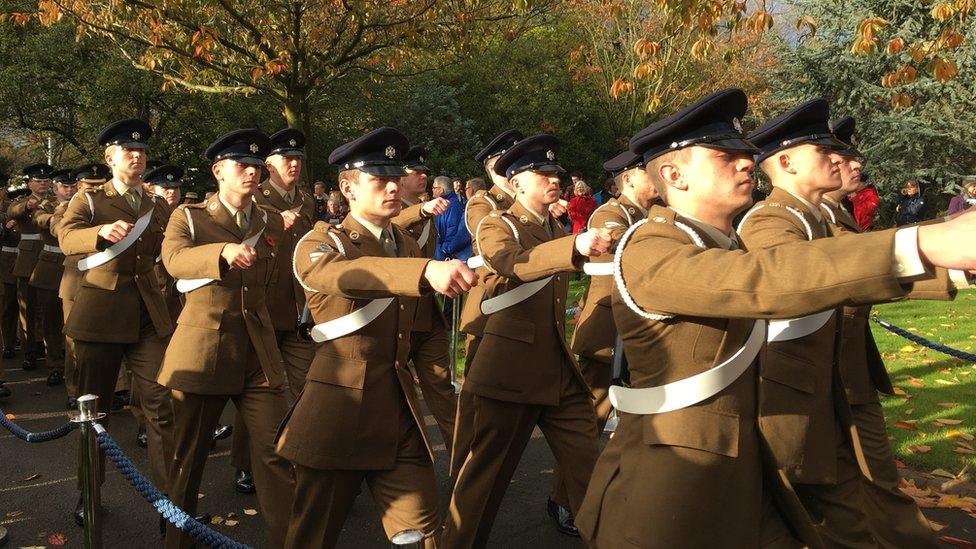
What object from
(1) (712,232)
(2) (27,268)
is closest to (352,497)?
(1) (712,232)

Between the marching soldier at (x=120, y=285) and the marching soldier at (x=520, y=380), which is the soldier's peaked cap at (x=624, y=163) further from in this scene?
the marching soldier at (x=120, y=285)

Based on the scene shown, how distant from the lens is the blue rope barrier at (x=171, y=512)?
3521 millimetres

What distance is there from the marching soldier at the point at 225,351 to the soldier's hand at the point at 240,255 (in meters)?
0.50

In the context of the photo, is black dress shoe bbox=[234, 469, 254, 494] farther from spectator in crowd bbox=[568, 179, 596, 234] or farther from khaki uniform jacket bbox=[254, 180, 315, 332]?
spectator in crowd bbox=[568, 179, 596, 234]

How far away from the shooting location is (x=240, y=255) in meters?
3.98

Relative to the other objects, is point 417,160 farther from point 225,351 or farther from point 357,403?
point 357,403

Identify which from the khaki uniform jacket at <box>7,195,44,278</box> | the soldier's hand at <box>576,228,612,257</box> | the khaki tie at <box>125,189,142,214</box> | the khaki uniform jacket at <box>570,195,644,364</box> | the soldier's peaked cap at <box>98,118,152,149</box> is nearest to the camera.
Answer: the soldier's hand at <box>576,228,612,257</box>

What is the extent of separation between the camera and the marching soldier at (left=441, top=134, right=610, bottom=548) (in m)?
4.59

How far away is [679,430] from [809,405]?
3.91ft

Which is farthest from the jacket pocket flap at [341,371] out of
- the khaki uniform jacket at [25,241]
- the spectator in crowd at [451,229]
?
the khaki uniform jacket at [25,241]

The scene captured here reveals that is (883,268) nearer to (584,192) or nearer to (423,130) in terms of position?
(584,192)

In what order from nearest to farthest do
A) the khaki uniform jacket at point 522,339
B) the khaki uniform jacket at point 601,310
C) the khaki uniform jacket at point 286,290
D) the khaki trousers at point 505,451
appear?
the khaki trousers at point 505,451, the khaki uniform jacket at point 522,339, the khaki uniform jacket at point 601,310, the khaki uniform jacket at point 286,290

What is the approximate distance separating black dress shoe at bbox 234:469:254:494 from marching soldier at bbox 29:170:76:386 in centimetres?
455

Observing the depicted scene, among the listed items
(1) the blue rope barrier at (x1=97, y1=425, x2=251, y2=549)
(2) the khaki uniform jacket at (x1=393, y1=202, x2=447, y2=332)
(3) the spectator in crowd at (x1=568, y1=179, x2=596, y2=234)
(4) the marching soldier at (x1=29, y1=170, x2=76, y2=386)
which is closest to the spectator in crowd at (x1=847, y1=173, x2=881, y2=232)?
(3) the spectator in crowd at (x1=568, y1=179, x2=596, y2=234)
